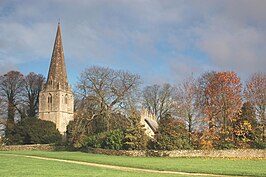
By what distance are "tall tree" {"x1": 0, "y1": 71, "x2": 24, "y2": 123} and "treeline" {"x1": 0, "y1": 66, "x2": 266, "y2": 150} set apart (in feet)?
62.3

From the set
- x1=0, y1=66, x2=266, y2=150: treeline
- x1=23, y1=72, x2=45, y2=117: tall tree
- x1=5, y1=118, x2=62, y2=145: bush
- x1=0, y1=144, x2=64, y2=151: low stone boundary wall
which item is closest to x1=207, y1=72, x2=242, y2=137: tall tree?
x1=0, y1=66, x2=266, y2=150: treeline

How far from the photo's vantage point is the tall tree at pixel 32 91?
55.1m

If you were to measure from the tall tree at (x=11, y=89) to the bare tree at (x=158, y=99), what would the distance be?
883 inches

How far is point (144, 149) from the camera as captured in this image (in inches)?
1073

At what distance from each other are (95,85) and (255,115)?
18806 mm

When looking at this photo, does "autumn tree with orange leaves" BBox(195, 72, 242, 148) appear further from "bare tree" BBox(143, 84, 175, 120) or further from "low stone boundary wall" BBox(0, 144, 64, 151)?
"low stone boundary wall" BBox(0, 144, 64, 151)

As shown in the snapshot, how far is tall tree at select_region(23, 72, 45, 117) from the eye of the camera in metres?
55.1

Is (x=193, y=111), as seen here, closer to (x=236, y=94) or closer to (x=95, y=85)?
(x=236, y=94)

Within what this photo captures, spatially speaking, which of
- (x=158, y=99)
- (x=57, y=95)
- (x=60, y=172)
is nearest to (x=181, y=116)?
(x=60, y=172)

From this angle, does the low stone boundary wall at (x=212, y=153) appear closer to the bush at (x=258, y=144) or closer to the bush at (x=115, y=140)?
the bush at (x=258, y=144)

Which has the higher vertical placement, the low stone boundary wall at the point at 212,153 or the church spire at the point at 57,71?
the church spire at the point at 57,71

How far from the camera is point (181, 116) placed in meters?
28.7

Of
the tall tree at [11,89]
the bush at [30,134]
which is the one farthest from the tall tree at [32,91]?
the bush at [30,134]

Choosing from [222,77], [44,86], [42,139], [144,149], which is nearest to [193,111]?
[144,149]
